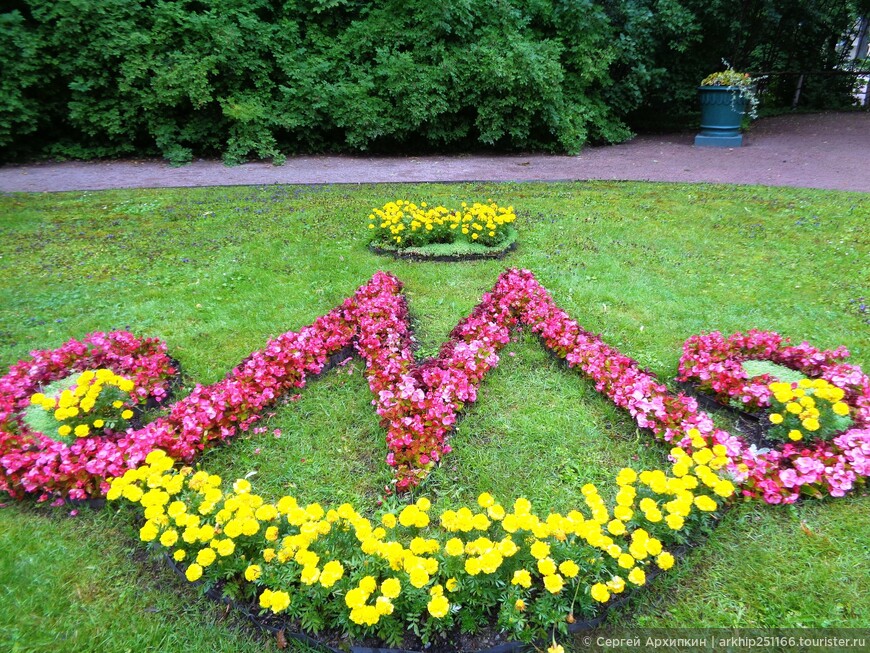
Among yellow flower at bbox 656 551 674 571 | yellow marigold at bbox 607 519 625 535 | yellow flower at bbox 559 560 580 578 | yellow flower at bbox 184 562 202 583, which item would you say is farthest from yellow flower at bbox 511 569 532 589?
yellow flower at bbox 184 562 202 583

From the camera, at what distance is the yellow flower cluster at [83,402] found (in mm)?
2578

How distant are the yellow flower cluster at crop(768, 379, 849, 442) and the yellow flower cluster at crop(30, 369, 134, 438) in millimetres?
3158

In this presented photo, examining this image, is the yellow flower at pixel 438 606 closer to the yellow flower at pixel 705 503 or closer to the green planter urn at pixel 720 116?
the yellow flower at pixel 705 503

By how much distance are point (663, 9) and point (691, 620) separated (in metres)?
12.0

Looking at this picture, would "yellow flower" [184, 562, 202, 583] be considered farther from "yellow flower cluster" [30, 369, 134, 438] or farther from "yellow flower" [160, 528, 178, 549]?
"yellow flower cluster" [30, 369, 134, 438]

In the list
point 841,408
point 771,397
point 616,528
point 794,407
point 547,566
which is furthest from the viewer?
point 771,397

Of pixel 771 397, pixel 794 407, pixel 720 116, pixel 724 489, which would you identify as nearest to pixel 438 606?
pixel 724 489

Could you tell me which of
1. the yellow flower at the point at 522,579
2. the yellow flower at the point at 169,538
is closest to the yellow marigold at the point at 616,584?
the yellow flower at the point at 522,579

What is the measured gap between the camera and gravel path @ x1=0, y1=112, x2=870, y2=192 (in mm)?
8406

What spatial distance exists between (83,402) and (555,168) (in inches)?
335

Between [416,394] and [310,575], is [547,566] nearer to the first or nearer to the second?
[310,575]

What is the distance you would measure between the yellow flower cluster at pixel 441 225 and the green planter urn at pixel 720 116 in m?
→ 7.19

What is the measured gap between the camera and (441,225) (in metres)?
5.46

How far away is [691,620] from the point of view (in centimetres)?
198
